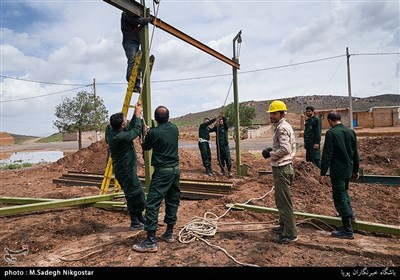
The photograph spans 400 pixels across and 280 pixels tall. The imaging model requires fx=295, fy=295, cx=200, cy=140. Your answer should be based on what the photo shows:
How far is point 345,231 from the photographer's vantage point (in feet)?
14.3

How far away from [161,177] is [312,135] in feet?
18.0

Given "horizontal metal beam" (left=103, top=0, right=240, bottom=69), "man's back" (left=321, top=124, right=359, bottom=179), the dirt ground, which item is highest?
"horizontal metal beam" (left=103, top=0, right=240, bottom=69)

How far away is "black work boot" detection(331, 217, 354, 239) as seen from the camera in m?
4.30

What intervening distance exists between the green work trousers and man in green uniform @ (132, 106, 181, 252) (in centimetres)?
147

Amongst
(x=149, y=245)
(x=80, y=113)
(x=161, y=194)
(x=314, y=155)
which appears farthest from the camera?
(x=80, y=113)

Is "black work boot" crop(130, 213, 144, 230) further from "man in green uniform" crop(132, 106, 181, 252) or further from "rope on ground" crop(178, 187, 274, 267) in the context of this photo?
"rope on ground" crop(178, 187, 274, 267)

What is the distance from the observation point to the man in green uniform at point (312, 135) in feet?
26.4

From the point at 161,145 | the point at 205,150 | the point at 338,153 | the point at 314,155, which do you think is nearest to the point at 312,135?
the point at 314,155

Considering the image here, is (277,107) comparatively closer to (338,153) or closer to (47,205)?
(338,153)

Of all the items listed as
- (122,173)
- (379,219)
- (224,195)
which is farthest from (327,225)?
(122,173)

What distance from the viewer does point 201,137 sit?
10.0m

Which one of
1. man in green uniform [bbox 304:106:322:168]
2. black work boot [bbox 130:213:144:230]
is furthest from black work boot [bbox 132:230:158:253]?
man in green uniform [bbox 304:106:322:168]

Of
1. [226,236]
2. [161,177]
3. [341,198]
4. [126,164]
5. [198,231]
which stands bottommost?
[226,236]

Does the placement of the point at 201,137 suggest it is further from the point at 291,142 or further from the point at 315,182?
the point at 291,142
